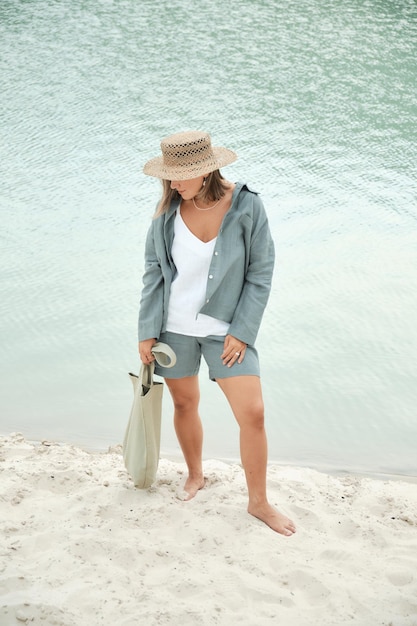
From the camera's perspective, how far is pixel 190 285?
9.50ft

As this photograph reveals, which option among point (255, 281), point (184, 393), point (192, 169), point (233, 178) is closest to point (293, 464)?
point (184, 393)

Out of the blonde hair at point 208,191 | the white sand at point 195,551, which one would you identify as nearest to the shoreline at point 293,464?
the white sand at point 195,551

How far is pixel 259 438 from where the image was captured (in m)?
2.88

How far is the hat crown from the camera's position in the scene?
2773 mm

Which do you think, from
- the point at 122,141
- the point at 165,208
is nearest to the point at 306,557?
the point at 165,208

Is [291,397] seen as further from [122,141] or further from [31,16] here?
[31,16]

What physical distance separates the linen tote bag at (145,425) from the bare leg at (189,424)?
0.21ft

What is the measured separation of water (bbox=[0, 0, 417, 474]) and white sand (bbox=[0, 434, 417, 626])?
64cm

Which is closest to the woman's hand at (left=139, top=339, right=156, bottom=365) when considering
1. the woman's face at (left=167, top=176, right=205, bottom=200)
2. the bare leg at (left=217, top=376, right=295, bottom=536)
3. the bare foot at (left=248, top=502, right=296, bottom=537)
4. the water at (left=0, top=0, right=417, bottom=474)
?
the bare leg at (left=217, top=376, right=295, bottom=536)

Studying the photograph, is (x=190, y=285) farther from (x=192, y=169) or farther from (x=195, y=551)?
(x=195, y=551)

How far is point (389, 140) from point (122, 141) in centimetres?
226

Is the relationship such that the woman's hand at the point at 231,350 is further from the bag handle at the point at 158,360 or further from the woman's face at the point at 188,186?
the woman's face at the point at 188,186

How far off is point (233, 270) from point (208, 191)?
0.27 m

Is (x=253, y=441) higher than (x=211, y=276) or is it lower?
lower
